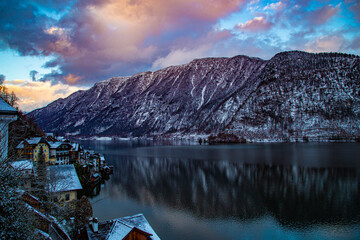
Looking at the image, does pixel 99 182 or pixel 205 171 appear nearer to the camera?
pixel 99 182

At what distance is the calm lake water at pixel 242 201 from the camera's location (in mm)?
22297

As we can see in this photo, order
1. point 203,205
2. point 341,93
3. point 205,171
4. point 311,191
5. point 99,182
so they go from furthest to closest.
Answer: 1. point 341,93
2. point 205,171
3. point 99,182
4. point 311,191
5. point 203,205

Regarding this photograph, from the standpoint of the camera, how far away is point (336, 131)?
137 metres

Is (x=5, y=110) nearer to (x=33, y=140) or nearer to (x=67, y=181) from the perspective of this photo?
(x=67, y=181)

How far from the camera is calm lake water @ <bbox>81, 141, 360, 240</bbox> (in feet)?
73.2

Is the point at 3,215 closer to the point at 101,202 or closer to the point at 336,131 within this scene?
the point at 101,202

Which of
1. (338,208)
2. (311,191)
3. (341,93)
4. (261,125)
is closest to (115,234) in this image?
(338,208)

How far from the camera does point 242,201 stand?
30500 mm

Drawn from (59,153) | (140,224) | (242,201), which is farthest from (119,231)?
(59,153)

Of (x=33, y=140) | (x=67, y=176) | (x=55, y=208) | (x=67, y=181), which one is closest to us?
(x=55, y=208)

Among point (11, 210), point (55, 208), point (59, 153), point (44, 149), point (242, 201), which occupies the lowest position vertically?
point (242, 201)

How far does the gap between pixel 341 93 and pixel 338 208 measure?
155 meters

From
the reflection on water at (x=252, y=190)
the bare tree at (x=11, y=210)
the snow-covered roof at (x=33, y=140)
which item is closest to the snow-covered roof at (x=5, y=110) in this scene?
the bare tree at (x=11, y=210)

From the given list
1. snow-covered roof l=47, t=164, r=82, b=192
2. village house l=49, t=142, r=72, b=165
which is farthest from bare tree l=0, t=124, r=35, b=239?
village house l=49, t=142, r=72, b=165
